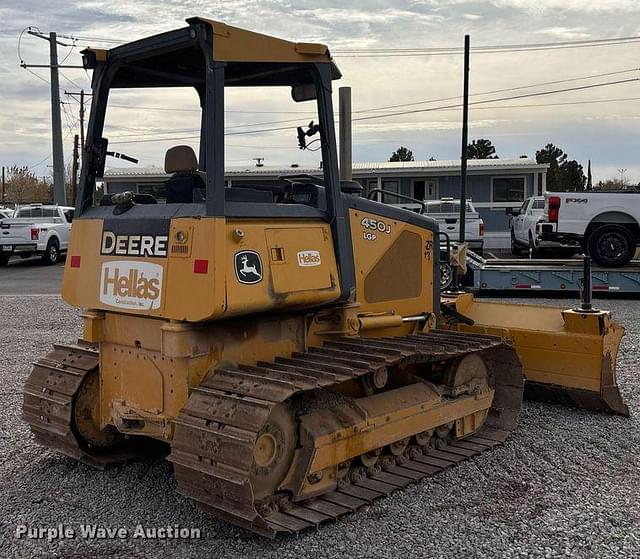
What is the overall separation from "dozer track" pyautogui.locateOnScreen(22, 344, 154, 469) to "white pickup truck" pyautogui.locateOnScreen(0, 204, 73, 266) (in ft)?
56.3

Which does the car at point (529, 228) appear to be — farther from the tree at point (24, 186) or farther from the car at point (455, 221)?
the tree at point (24, 186)

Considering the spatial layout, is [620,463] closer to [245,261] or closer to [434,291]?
[434,291]

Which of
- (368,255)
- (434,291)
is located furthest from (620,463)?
(368,255)

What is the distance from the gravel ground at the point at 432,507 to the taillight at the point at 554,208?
949cm

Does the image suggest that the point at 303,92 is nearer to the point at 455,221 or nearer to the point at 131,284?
the point at 131,284

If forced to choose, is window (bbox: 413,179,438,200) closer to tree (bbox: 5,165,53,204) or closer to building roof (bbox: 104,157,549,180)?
building roof (bbox: 104,157,549,180)

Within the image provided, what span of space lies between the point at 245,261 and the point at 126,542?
1.74 meters

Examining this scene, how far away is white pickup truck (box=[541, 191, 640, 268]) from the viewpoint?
49.0 ft

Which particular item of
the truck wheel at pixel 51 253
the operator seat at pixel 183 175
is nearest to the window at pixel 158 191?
the operator seat at pixel 183 175

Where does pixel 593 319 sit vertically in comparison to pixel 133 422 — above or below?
above

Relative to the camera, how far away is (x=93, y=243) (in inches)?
186

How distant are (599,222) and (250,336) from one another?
1231 centimetres

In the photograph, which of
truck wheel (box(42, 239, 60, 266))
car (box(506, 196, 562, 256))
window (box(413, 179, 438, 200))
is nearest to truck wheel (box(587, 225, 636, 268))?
car (box(506, 196, 562, 256))

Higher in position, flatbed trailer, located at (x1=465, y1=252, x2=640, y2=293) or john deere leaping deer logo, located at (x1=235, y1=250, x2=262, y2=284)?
john deere leaping deer logo, located at (x1=235, y1=250, x2=262, y2=284)
